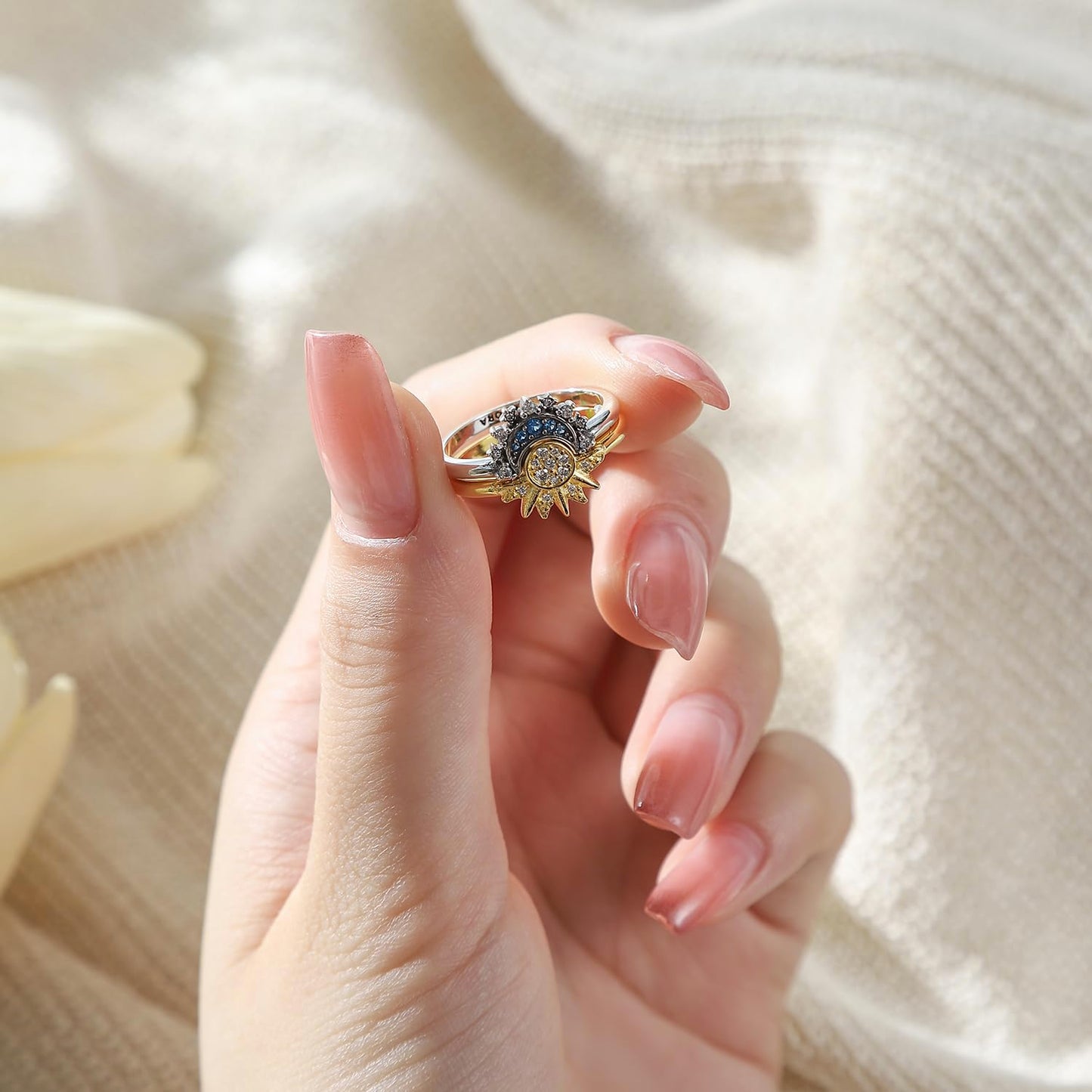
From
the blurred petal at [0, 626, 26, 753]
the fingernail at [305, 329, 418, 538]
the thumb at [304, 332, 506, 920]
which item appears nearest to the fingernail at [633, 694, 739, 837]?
the thumb at [304, 332, 506, 920]

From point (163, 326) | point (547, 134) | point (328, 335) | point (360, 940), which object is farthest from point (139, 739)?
point (547, 134)

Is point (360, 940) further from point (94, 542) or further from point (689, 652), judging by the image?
point (94, 542)

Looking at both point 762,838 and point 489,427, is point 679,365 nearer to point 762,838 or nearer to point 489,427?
point 489,427

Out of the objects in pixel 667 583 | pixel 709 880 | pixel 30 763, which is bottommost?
pixel 30 763

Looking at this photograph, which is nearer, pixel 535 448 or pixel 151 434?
pixel 535 448

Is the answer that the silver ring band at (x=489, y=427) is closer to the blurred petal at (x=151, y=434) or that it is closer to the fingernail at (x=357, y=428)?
the fingernail at (x=357, y=428)

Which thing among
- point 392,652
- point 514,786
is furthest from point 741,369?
point 392,652
